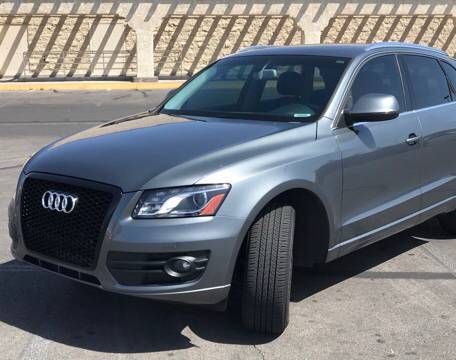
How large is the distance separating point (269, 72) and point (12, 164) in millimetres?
5696

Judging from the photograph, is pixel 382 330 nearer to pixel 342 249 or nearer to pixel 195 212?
pixel 342 249

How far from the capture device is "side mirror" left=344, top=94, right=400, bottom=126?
4.20m

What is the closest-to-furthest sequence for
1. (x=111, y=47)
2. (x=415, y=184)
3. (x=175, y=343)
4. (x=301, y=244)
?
1. (x=175, y=343)
2. (x=301, y=244)
3. (x=415, y=184)
4. (x=111, y=47)

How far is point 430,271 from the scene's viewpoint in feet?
16.6

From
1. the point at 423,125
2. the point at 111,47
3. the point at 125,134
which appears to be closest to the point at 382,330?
the point at 423,125

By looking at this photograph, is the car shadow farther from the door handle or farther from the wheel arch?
the door handle

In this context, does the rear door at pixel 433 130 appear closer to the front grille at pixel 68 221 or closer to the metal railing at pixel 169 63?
the front grille at pixel 68 221

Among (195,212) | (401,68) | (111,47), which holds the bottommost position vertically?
(111,47)

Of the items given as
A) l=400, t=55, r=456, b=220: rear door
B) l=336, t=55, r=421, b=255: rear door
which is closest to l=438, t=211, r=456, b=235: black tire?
l=400, t=55, r=456, b=220: rear door

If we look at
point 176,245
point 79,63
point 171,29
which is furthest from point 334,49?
point 171,29

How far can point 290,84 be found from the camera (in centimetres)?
468

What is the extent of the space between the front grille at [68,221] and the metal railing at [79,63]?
29.6m

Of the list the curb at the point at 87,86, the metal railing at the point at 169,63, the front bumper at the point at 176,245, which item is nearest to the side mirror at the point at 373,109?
the front bumper at the point at 176,245

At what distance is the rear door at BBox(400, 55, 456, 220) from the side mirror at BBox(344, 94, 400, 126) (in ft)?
2.54
